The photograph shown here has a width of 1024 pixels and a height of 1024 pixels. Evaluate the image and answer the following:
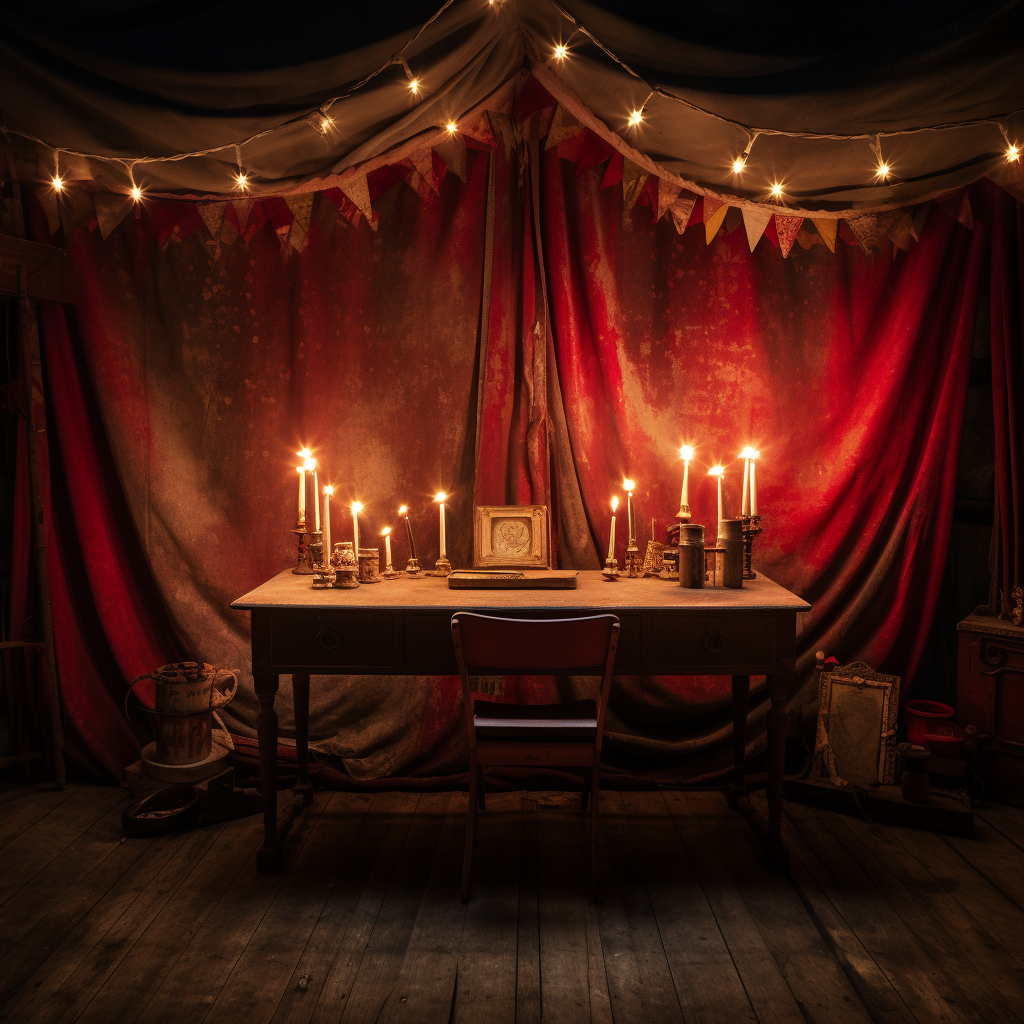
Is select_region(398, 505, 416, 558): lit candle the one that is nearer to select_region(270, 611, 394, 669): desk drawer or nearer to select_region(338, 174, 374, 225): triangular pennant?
select_region(270, 611, 394, 669): desk drawer

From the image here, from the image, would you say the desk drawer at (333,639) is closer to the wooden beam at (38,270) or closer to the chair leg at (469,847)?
the chair leg at (469,847)

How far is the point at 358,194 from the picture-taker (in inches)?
107

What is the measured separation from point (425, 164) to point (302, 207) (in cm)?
49

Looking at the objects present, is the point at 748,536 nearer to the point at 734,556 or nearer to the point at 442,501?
the point at 734,556

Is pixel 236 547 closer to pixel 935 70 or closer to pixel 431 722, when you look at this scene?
pixel 431 722

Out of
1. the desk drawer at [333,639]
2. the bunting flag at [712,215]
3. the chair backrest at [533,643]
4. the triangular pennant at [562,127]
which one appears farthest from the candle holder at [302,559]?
the bunting flag at [712,215]

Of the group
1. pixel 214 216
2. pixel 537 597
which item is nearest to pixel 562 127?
pixel 214 216

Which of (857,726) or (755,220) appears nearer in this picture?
(755,220)

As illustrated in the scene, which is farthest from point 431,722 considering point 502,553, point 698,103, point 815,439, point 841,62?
point 841,62

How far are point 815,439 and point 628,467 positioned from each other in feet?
2.37

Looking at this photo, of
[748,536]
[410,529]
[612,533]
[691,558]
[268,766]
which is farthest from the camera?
[410,529]

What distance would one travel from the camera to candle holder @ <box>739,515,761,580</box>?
2.63 meters

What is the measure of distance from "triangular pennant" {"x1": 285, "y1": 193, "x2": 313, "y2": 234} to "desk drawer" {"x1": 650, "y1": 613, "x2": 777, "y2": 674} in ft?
6.46

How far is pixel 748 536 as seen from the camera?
8.72 ft
